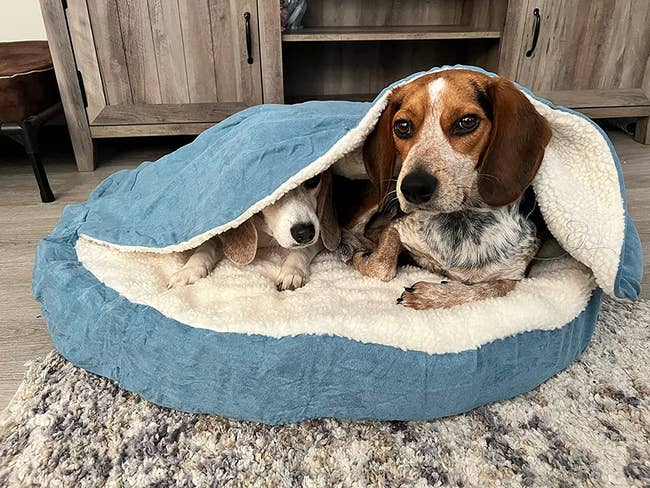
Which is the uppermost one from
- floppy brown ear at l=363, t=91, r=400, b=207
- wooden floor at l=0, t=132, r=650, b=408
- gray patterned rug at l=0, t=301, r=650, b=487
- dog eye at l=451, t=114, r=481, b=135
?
dog eye at l=451, t=114, r=481, b=135

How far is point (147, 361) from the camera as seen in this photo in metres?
1.20

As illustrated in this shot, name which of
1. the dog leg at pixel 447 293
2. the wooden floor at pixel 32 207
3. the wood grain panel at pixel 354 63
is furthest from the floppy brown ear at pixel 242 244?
the wood grain panel at pixel 354 63

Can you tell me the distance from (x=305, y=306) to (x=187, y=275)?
385mm

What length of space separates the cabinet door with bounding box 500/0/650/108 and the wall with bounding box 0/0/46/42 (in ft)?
8.98

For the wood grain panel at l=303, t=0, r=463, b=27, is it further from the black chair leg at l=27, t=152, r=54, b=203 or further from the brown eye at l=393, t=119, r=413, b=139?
the brown eye at l=393, t=119, r=413, b=139

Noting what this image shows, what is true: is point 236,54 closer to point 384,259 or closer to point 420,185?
point 384,259

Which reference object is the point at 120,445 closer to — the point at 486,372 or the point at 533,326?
the point at 486,372

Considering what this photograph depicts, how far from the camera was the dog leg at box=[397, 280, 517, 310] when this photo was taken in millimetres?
1322

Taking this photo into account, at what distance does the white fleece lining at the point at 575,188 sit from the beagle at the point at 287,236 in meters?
0.09

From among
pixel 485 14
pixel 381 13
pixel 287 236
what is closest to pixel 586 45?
pixel 485 14

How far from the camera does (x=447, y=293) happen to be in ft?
4.40

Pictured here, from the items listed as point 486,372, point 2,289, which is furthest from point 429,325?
point 2,289

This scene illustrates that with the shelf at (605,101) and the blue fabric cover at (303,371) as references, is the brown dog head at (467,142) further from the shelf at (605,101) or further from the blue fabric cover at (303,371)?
the shelf at (605,101)

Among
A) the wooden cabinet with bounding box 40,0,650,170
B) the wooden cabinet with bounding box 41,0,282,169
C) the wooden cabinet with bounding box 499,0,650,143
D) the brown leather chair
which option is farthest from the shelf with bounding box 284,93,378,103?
the brown leather chair
